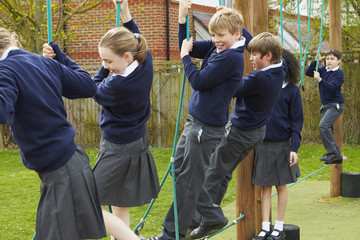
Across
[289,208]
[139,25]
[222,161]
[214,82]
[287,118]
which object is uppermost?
[139,25]

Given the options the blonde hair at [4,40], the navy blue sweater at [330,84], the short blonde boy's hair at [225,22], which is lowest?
the navy blue sweater at [330,84]

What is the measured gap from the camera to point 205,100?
10.7 ft

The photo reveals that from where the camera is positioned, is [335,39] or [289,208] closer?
[289,208]

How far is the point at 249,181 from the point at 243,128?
54cm

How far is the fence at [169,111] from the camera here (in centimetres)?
1054

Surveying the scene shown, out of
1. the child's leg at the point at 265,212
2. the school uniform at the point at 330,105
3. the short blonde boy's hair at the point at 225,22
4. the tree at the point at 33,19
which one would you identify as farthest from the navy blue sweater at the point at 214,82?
the tree at the point at 33,19

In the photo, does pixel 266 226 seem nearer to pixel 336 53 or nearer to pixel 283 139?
pixel 283 139

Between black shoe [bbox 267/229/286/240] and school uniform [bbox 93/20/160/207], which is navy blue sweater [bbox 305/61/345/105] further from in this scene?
school uniform [bbox 93/20/160/207]

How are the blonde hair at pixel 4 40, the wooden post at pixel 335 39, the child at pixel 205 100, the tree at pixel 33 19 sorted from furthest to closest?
the tree at pixel 33 19 < the wooden post at pixel 335 39 < the child at pixel 205 100 < the blonde hair at pixel 4 40

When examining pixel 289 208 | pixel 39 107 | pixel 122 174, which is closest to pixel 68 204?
pixel 39 107

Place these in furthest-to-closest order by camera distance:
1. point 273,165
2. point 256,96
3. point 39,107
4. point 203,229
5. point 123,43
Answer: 1. point 273,165
2. point 203,229
3. point 256,96
4. point 123,43
5. point 39,107

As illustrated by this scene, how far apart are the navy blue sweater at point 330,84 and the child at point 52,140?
4334 millimetres

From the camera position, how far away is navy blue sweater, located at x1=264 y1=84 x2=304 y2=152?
13.9 feet

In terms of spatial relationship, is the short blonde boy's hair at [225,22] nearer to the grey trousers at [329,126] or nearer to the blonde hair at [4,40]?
the blonde hair at [4,40]
